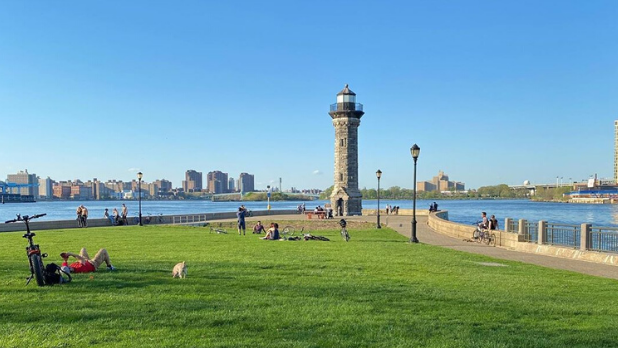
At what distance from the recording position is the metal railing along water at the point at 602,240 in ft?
62.2

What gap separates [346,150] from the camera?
56406 millimetres

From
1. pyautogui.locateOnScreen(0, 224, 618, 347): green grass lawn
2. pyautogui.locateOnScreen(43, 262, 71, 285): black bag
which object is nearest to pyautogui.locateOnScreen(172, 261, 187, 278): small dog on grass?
pyautogui.locateOnScreen(0, 224, 618, 347): green grass lawn

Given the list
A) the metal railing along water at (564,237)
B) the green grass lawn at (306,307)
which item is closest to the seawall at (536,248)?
the metal railing along water at (564,237)

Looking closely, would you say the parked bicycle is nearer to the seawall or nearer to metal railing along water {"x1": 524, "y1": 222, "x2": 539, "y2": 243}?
the seawall

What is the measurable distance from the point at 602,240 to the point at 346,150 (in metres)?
37.9

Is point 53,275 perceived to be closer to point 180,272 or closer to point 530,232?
point 180,272

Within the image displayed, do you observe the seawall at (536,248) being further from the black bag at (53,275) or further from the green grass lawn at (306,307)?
the black bag at (53,275)

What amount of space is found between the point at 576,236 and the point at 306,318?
54.1 feet

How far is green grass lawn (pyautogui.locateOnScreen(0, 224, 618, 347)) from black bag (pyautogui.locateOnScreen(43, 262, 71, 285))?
0.23 metres

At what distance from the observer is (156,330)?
22.7 feet

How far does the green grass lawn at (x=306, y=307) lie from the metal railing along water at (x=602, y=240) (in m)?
6.44

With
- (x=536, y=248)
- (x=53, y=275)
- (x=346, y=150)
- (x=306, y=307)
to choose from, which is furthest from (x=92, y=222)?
(x=306, y=307)

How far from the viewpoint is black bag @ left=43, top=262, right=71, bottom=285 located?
32.1 feet

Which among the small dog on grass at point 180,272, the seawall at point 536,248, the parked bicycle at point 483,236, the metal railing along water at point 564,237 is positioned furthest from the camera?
the parked bicycle at point 483,236
